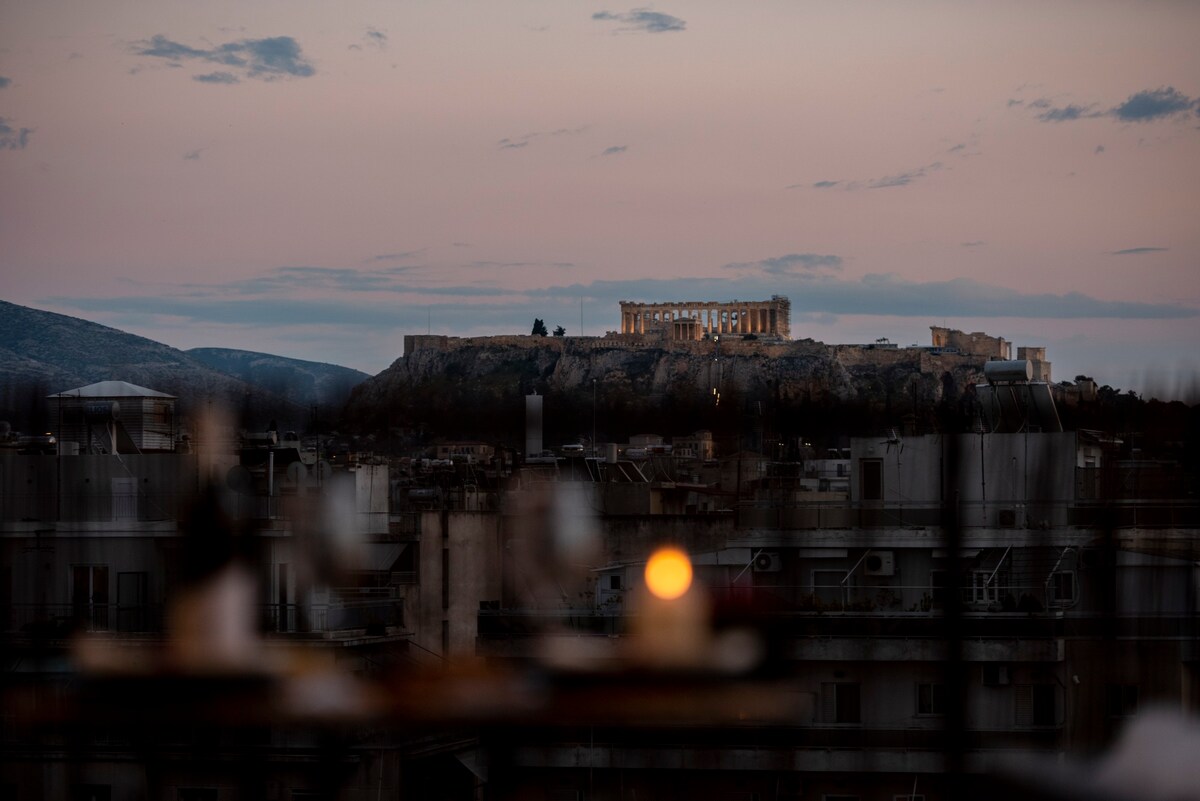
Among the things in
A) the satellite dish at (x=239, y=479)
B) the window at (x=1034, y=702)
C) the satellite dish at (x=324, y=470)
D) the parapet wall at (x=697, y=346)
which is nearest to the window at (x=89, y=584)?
the satellite dish at (x=239, y=479)

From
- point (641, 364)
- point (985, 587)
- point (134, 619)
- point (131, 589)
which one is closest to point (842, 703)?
point (985, 587)

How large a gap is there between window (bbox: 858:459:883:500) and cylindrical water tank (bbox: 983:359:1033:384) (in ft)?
2.34

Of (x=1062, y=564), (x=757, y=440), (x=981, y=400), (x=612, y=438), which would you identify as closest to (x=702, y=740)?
(x=1062, y=564)

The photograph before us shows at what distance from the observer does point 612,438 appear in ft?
27.4

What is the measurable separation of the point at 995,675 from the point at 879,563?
1.09 m

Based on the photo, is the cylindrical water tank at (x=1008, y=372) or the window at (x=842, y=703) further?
the cylindrical water tank at (x=1008, y=372)

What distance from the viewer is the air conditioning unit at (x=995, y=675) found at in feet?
17.6

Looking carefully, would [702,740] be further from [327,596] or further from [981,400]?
[981,400]

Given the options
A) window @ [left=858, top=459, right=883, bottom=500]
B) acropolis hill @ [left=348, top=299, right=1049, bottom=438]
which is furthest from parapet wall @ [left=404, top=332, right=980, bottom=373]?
window @ [left=858, top=459, right=883, bottom=500]

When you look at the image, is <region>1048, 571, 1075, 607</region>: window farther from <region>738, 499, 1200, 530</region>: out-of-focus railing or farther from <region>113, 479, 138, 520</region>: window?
<region>113, 479, 138, 520</region>: window

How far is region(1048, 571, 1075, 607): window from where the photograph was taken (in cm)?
556

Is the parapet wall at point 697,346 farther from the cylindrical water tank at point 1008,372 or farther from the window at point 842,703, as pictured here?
the window at point 842,703

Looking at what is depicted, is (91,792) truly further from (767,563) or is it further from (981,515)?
(981,515)

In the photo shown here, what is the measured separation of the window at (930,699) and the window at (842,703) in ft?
0.97
